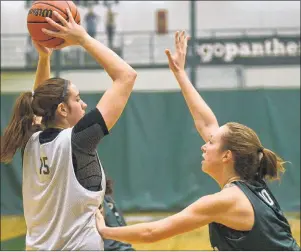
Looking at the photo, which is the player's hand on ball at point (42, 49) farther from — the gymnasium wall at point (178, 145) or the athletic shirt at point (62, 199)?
the gymnasium wall at point (178, 145)

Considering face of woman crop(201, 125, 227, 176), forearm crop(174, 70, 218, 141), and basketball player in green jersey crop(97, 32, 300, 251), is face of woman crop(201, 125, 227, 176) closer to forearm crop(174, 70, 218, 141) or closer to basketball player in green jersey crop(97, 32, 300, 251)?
basketball player in green jersey crop(97, 32, 300, 251)

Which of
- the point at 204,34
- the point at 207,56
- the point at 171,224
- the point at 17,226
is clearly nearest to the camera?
the point at 171,224

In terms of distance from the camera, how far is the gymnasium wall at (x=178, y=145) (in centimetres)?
889

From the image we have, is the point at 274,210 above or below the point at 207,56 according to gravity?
above

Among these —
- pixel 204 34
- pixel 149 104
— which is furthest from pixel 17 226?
pixel 204 34

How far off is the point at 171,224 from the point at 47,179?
599 mm

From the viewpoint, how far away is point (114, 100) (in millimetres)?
2725

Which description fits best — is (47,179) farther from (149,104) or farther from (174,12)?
(174,12)

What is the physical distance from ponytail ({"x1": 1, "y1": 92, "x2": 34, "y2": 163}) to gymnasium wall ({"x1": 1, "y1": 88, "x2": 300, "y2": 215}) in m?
5.97

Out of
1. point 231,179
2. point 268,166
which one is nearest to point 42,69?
point 231,179

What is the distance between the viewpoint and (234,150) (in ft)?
9.51

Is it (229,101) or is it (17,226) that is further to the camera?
(229,101)

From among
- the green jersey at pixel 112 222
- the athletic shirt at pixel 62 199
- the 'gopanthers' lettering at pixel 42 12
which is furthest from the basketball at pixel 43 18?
the green jersey at pixel 112 222

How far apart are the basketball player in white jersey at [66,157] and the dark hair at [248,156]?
0.53 meters
